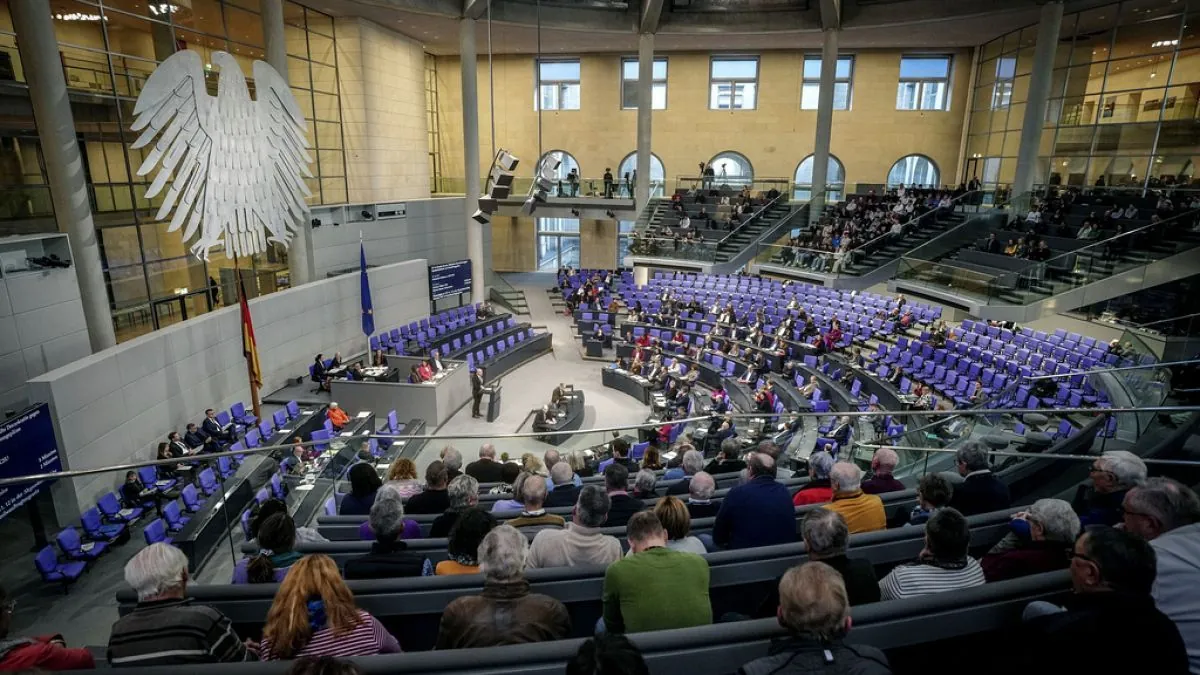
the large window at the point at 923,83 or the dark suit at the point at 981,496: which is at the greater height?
the large window at the point at 923,83

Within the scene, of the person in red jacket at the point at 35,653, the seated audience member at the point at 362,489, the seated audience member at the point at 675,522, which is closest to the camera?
the person in red jacket at the point at 35,653

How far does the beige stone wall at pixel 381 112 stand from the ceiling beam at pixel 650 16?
8322mm

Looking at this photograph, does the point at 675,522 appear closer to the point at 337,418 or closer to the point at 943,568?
the point at 943,568

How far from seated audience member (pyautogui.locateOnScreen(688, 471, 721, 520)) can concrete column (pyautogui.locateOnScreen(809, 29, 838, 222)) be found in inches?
799

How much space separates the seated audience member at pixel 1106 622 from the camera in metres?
1.90

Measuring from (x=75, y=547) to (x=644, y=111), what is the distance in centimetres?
2108

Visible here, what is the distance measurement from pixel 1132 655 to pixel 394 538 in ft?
9.81

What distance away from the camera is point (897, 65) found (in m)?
26.7

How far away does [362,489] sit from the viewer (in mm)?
5121

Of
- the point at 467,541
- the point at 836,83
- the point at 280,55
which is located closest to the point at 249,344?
the point at 280,55

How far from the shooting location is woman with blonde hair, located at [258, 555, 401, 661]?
226cm

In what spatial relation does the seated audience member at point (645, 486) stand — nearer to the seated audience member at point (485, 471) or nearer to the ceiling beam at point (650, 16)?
the seated audience member at point (485, 471)

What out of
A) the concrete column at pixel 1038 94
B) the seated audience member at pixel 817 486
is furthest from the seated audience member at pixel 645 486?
the concrete column at pixel 1038 94

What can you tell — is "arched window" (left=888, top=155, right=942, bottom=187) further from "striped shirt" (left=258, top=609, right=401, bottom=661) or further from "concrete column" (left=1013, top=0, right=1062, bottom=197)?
"striped shirt" (left=258, top=609, right=401, bottom=661)
